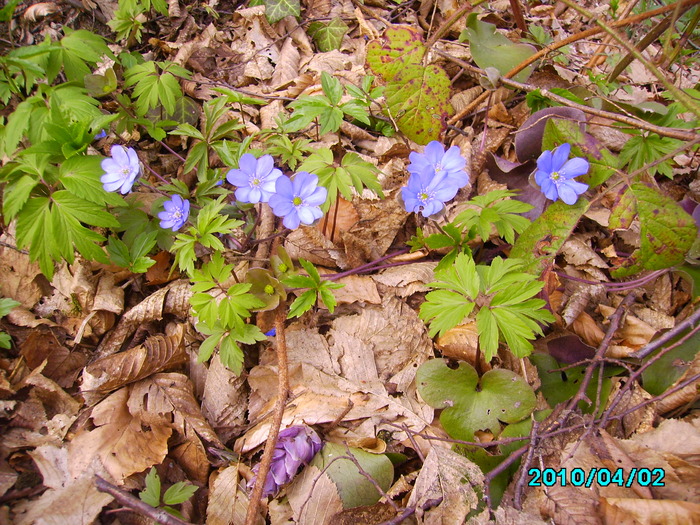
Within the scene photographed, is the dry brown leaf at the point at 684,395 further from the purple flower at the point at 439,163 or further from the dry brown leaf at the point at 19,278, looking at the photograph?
the dry brown leaf at the point at 19,278

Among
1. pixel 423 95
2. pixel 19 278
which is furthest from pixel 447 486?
pixel 19 278

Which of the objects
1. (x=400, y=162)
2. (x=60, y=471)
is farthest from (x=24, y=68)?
(x=400, y=162)

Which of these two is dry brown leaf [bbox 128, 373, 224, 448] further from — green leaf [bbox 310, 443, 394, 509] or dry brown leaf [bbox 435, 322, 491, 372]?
dry brown leaf [bbox 435, 322, 491, 372]

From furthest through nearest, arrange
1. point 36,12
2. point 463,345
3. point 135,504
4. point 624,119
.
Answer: point 36,12 → point 463,345 → point 624,119 → point 135,504

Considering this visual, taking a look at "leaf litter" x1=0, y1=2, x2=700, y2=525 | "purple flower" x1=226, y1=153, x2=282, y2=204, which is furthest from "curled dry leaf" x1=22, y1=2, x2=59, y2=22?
"purple flower" x1=226, y1=153, x2=282, y2=204

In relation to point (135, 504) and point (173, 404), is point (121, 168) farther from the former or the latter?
point (135, 504)

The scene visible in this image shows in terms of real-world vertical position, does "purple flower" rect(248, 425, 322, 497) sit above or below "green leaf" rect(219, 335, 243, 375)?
below

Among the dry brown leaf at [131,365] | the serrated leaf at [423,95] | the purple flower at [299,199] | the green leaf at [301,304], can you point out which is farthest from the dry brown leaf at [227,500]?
the serrated leaf at [423,95]
